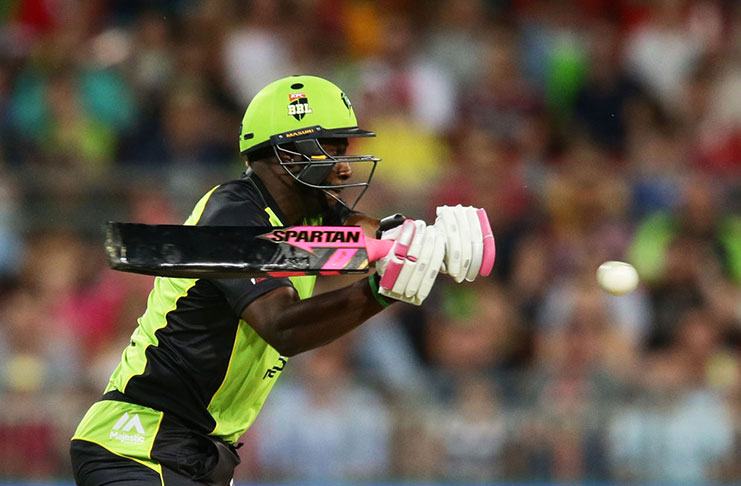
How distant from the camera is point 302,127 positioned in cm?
414

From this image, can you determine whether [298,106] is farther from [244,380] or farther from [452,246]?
[244,380]

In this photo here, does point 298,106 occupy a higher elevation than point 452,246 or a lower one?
higher

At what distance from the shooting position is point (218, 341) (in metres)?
4.06

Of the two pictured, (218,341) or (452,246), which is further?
(218,341)

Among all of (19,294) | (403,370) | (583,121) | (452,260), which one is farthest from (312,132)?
(583,121)

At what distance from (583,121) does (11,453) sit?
4.98 metres

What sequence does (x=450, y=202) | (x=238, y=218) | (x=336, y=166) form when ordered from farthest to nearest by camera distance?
(x=450, y=202) → (x=336, y=166) → (x=238, y=218)

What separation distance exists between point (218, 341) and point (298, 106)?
2.87 ft

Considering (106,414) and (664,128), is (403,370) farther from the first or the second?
(106,414)

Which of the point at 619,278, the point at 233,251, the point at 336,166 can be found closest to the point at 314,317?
the point at 233,251

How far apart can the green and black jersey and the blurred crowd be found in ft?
11.5

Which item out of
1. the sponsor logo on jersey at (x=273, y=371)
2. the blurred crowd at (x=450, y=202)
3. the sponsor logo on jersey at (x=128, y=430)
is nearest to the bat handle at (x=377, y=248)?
the sponsor logo on jersey at (x=273, y=371)

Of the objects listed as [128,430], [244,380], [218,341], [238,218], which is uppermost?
[238,218]

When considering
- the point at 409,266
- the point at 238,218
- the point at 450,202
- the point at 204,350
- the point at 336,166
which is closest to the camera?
the point at 409,266
